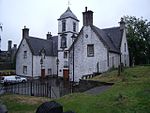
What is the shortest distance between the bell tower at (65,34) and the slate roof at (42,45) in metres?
4.60

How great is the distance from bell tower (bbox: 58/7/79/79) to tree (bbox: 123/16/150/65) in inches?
487

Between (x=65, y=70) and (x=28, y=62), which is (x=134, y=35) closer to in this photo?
(x=65, y=70)

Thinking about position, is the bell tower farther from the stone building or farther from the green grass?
the green grass

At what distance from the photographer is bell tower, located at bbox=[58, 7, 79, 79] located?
4489 cm

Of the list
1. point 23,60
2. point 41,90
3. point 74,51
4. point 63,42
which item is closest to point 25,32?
point 23,60

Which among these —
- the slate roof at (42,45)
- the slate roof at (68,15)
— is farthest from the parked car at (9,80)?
the slate roof at (68,15)

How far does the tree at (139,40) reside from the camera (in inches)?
1809

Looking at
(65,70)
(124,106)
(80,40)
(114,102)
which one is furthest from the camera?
(65,70)

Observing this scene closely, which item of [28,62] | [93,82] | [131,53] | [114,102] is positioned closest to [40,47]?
[28,62]

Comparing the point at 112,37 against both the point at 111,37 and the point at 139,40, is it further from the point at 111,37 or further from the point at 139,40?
the point at 139,40

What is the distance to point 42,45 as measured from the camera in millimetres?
48656

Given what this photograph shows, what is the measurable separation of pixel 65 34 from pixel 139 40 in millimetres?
15913

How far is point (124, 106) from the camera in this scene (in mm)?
10109

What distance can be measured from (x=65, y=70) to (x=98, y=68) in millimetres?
13056
